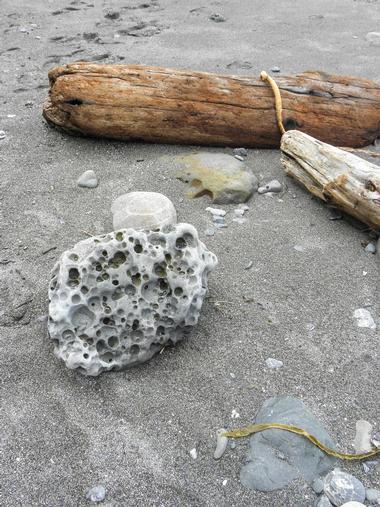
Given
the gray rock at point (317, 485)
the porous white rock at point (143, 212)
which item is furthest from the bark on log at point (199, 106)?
the gray rock at point (317, 485)

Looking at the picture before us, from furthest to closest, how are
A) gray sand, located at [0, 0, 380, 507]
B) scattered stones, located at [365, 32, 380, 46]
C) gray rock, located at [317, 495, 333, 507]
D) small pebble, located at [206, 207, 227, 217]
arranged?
scattered stones, located at [365, 32, 380, 46] → small pebble, located at [206, 207, 227, 217] → gray sand, located at [0, 0, 380, 507] → gray rock, located at [317, 495, 333, 507]

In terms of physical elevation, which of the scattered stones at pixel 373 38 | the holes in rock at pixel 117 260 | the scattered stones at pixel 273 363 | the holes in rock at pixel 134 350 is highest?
the holes in rock at pixel 117 260

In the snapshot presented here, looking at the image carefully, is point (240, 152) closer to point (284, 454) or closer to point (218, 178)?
point (218, 178)

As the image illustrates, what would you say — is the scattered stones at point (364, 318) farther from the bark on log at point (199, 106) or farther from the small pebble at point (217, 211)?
the bark on log at point (199, 106)

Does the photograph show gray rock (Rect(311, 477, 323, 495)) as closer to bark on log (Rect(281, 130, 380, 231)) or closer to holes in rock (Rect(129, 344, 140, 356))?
holes in rock (Rect(129, 344, 140, 356))

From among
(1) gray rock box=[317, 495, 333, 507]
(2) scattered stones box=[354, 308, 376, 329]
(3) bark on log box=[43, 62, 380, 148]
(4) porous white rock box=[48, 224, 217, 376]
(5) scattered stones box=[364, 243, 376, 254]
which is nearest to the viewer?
(1) gray rock box=[317, 495, 333, 507]

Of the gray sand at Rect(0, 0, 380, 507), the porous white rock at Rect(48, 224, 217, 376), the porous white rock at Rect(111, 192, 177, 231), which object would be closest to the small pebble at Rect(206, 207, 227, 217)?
the gray sand at Rect(0, 0, 380, 507)

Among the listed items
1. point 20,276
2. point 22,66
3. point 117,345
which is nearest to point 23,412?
point 117,345

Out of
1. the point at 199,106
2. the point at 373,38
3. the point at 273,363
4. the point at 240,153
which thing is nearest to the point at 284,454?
the point at 273,363
